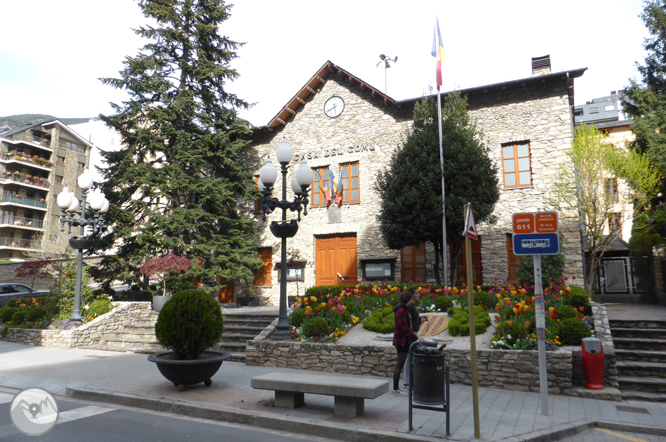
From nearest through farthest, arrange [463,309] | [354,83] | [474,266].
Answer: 1. [463,309]
2. [474,266]
3. [354,83]

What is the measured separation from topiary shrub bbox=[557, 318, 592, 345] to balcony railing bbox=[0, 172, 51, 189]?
4856 centimetres

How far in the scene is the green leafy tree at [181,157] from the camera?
1695 cm

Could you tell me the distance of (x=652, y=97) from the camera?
16.1m

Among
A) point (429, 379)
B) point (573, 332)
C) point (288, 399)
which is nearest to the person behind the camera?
point (429, 379)

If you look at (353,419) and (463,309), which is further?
(463,309)

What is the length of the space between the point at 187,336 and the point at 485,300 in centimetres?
723

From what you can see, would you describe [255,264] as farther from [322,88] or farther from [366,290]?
[322,88]

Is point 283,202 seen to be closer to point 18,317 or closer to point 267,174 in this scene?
point 267,174

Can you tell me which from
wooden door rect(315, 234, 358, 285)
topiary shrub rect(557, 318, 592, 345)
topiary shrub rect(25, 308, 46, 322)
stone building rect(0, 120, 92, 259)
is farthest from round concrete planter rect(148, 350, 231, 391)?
stone building rect(0, 120, 92, 259)

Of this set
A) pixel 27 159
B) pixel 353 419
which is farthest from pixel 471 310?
pixel 27 159

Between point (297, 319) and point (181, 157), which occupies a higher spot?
point (181, 157)

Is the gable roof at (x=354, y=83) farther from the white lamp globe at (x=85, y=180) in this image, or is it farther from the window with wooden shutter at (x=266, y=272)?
the white lamp globe at (x=85, y=180)

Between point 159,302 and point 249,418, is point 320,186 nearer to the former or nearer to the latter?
point 159,302

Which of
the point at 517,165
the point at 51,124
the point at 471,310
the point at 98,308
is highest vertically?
the point at 51,124
